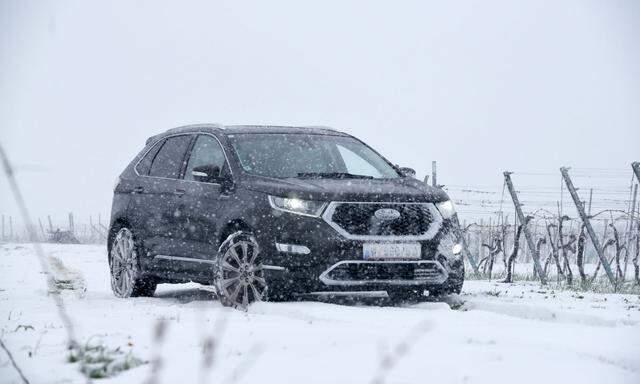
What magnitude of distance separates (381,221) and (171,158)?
2816 mm

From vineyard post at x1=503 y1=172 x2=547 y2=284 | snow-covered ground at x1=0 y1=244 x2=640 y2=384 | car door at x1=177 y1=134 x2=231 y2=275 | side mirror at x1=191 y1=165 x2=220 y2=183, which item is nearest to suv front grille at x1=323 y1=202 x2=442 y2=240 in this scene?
snow-covered ground at x1=0 y1=244 x2=640 y2=384

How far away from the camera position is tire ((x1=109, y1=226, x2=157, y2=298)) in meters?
9.52

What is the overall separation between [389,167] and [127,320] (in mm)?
3869

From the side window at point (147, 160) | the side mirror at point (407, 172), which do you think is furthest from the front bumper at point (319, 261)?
the side window at point (147, 160)

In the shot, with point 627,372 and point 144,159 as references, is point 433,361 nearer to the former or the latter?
point 627,372

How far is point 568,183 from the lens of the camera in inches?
512

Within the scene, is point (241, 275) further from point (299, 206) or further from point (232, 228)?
point (299, 206)

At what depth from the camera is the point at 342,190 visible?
25.5 feet

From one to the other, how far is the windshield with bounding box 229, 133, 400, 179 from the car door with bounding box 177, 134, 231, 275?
0.27 meters

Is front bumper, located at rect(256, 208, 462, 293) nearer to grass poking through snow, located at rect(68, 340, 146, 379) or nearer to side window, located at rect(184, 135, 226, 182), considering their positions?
side window, located at rect(184, 135, 226, 182)

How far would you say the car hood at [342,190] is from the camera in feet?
25.2

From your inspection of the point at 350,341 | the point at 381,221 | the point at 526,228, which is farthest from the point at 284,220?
the point at 526,228

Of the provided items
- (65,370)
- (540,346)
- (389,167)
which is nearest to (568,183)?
(389,167)

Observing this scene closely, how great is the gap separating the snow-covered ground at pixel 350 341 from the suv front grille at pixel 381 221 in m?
0.65
